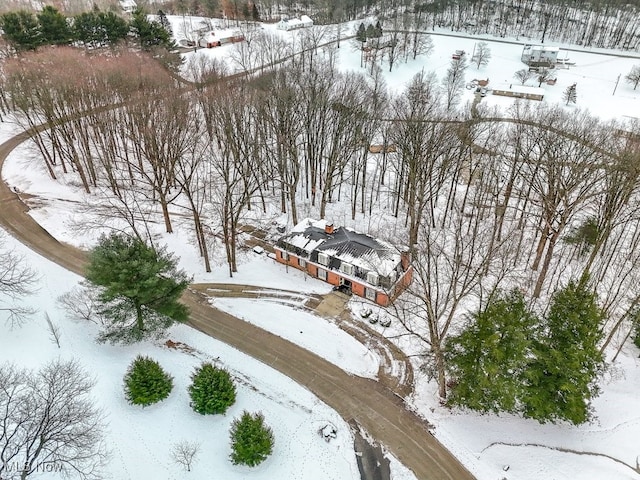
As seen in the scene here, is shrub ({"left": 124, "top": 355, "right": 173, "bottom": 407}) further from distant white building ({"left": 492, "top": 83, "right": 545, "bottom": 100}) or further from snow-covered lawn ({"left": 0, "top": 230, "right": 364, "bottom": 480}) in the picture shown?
distant white building ({"left": 492, "top": 83, "right": 545, "bottom": 100})

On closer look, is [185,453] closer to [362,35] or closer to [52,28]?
[52,28]

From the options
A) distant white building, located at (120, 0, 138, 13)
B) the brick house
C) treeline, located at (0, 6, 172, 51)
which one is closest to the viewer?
the brick house

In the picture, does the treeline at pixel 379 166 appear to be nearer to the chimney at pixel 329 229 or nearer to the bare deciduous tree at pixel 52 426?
the chimney at pixel 329 229

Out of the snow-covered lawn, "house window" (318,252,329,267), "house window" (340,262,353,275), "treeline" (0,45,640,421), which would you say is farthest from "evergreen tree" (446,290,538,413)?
"house window" (318,252,329,267)

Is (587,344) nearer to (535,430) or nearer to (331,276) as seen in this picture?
(535,430)

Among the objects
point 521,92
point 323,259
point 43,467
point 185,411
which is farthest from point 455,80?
point 43,467

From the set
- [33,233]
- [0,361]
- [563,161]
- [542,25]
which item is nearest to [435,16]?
[542,25]
